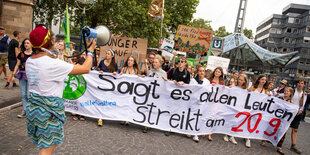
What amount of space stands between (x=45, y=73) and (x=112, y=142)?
7.73 ft

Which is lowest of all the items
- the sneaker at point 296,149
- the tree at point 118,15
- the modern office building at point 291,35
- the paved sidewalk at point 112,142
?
the sneaker at point 296,149

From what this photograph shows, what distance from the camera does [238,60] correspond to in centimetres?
2888

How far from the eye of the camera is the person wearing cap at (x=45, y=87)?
6.69 ft

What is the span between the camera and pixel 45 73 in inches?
80.5

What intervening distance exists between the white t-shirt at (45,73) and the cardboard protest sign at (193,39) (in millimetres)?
9306

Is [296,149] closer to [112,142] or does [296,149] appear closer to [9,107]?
[112,142]

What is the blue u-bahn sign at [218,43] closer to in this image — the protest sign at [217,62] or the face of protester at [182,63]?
the protest sign at [217,62]

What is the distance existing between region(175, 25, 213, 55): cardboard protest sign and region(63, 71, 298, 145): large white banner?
5883 millimetres

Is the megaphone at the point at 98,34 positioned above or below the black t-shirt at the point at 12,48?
above

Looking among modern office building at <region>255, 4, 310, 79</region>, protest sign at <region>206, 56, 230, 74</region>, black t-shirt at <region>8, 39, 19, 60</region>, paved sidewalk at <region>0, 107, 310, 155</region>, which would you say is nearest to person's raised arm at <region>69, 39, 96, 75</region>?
paved sidewalk at <region>0, 107, 310, 155</region>

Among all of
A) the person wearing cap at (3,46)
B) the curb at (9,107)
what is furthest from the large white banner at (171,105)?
the person wearing cap at (3,46)

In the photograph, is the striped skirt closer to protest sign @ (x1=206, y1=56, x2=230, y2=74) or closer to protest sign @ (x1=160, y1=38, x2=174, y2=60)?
protest sign @ (x1=160, y1=38, x2=174, y2=60)

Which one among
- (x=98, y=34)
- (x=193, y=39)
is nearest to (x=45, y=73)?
(x=98, y=34)

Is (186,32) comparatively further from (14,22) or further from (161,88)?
(14,22)
